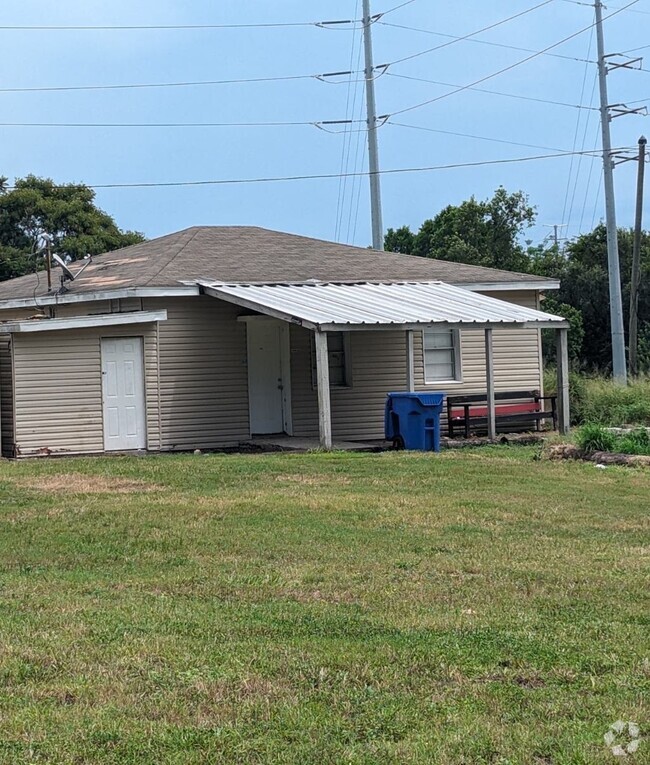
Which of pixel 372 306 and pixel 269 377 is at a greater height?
pixel 372 306

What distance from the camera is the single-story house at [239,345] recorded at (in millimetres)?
18047

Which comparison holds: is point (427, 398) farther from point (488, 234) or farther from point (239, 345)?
point (488, 234)

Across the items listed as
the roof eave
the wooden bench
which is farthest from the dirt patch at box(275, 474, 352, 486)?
the wooden bench

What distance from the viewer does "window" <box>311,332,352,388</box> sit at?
21.3 m

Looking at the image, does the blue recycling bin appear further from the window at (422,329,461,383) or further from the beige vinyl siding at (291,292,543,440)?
the window at (422,329,461,383)

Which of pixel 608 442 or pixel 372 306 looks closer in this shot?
pixel 608 442

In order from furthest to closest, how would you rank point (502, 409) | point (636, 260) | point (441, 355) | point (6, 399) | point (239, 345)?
point (636, 260) < point (441, 355) < point (502, 409) < point (239, 345) < point (6, 399)

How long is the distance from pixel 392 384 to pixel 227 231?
6198 millimetres

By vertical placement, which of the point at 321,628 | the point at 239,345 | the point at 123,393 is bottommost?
the point at 321,628

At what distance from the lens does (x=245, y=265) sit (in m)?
21.7

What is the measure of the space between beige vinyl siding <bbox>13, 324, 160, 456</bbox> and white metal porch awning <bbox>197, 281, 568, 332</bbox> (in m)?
2.46

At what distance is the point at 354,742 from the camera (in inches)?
177

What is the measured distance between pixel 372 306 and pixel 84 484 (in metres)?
7.45

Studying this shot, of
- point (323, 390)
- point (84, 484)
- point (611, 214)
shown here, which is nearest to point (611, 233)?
point (611, 214)
